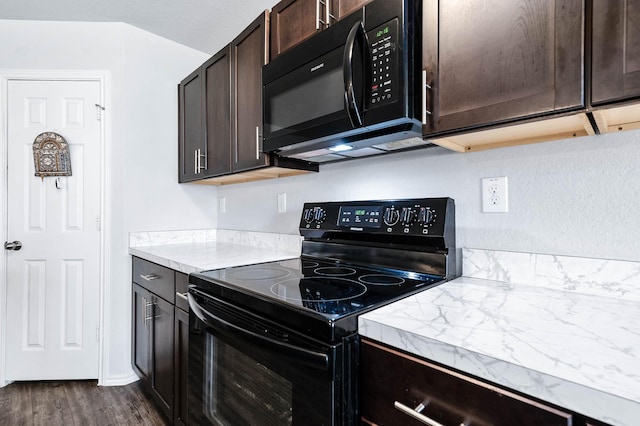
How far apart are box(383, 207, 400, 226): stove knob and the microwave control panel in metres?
0.43

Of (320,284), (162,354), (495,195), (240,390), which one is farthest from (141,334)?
(495,195)

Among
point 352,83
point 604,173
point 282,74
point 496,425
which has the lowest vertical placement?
point 496,425

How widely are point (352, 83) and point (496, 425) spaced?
38.0 inches

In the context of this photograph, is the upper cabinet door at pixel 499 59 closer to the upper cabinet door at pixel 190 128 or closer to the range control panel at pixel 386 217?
the range control panel at pixel 386 217

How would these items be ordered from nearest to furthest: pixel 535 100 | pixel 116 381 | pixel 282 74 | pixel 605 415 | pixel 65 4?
pixel 605 415 → pixel 535 100 → pixel 282 74 → pixel 65 4 → pixel 116 381

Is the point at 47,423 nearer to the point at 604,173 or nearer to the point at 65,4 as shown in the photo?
the point at 65,4

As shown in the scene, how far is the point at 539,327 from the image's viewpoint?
0.74 metres

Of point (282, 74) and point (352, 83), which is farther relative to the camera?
point (282, 74)

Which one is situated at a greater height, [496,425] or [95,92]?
[95,92]

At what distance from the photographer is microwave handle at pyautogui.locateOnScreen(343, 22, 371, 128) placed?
1080 mm

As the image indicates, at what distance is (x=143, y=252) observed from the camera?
2.08 m

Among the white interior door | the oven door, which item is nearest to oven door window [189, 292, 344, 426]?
the oven door

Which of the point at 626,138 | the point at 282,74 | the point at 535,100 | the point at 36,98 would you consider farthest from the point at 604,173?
the point at 36,98

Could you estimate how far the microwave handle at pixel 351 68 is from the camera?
42.5 inches
